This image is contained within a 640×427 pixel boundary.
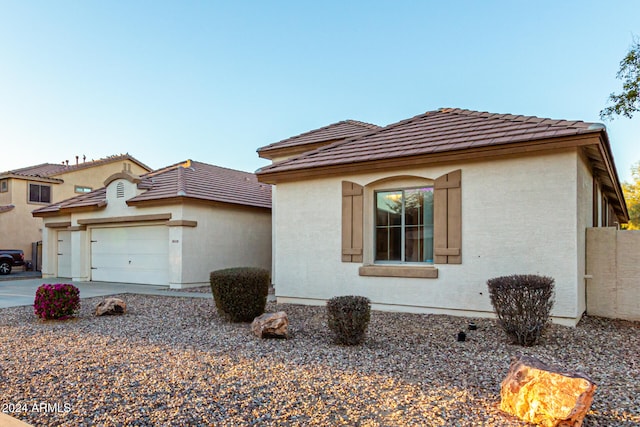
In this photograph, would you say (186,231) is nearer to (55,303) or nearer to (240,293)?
(55,303)

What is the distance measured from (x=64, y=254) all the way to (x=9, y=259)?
5.65 meters

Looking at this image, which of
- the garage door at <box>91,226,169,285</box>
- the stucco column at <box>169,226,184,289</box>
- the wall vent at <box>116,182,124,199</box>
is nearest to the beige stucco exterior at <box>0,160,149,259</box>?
the garage door at <box>91,226,169,285</box>

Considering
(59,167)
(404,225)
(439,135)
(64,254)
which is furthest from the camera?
(59,167)

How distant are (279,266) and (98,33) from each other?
9344mm

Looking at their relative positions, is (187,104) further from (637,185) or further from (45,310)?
(637,185)

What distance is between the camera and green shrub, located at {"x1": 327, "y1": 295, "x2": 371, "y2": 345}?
5.86 metres

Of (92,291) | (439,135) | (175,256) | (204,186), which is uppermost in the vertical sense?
(439,135)

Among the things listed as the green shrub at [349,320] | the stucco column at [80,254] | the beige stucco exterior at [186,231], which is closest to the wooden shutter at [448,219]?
the green shrub at [349,320]

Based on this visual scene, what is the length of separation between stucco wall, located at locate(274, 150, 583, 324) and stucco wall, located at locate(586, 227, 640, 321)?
4.36 feet

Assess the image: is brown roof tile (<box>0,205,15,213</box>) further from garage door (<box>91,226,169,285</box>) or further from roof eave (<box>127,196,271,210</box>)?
roof eave (<box>127,196,271,210</box>)

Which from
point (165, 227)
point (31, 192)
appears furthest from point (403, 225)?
point (31, 192)

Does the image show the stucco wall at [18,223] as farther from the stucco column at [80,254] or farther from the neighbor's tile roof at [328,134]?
the neighbor's tile roof at [328,134]

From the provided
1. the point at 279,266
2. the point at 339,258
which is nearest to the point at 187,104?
the point at 279,266

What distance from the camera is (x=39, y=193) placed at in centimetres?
2441
